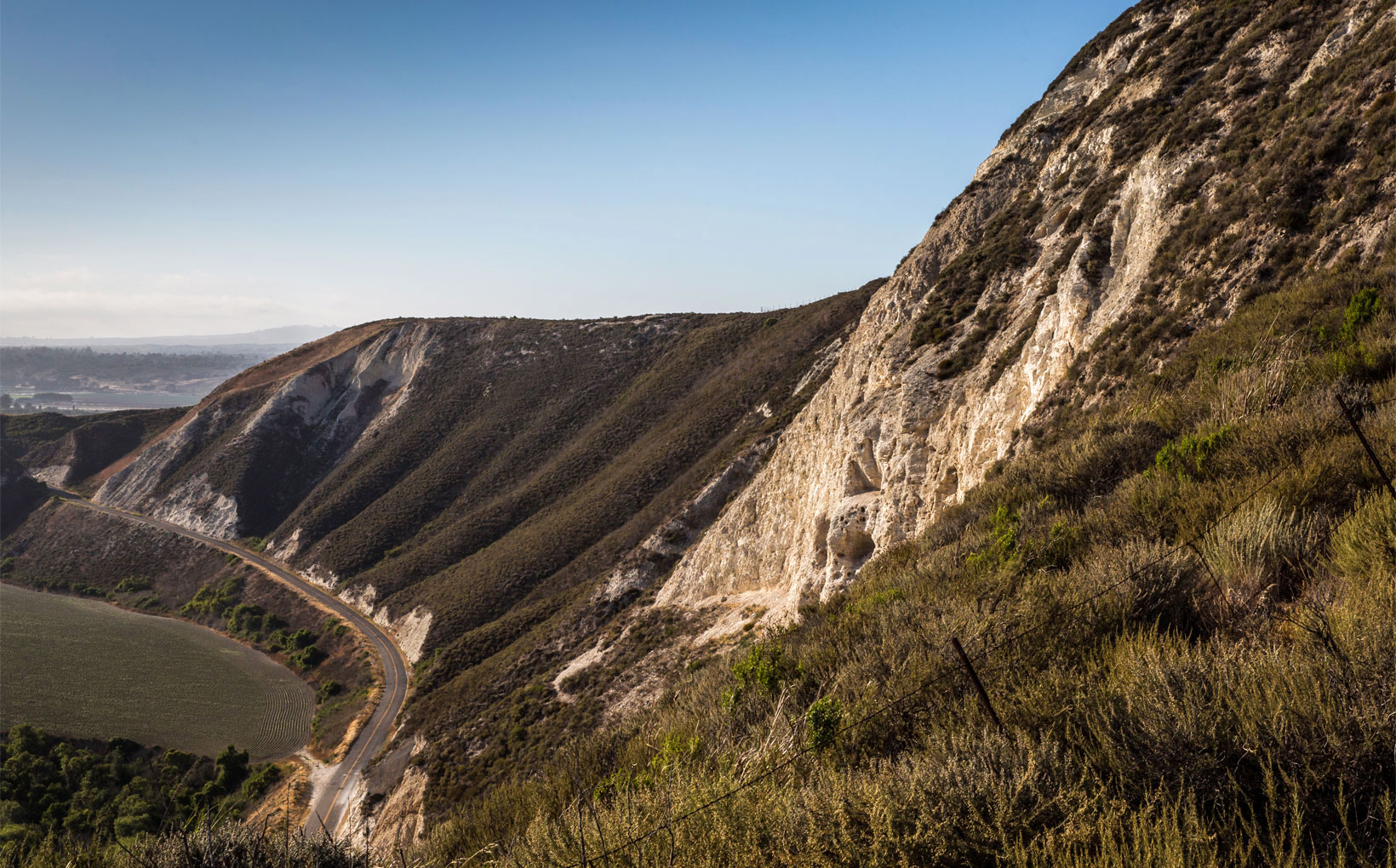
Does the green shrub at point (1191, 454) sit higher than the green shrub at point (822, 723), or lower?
higher

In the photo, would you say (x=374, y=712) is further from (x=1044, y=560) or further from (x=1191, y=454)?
(x=1191, y=454)

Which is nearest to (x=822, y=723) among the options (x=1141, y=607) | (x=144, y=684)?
(x=1141, y=607)

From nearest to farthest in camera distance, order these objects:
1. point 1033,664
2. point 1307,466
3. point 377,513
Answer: point 1033,664
point 1307,466
point 377,513

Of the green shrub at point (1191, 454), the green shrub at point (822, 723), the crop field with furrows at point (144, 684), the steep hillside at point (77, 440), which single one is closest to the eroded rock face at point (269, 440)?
the steep hillside at point (77, 440)

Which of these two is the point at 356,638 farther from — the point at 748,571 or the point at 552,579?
the point at 748,571

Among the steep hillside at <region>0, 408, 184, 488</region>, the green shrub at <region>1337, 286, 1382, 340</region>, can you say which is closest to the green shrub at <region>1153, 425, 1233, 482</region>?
the green shrub at <region>1337, 286, 1382, 340</region>

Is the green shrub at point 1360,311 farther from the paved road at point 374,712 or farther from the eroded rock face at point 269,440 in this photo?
the eroded rock face at point 269,440

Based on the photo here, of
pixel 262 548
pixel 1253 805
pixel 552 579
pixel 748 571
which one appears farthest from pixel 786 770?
pixel 262 548
